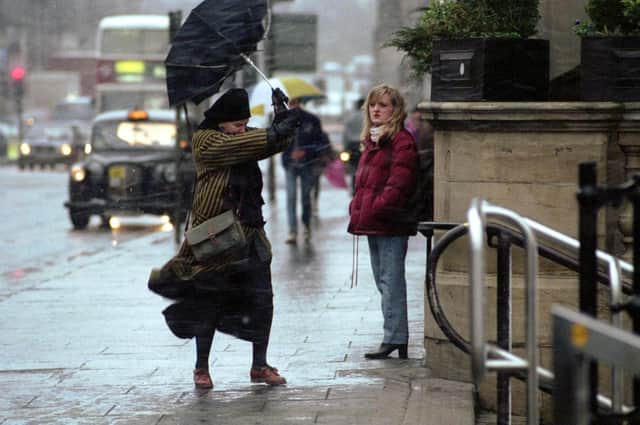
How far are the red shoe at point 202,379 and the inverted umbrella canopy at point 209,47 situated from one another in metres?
1.55

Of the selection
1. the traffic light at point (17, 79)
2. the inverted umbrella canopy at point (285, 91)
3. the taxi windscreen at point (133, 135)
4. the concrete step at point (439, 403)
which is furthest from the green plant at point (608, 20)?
the traffic light at point (17, 79)

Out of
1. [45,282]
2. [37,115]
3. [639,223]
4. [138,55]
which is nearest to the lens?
[639,223]

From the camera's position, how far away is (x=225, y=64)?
26.7 ft

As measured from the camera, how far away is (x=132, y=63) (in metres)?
38.7

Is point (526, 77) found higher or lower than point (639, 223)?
higher

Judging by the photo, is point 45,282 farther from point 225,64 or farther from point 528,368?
point 528,368

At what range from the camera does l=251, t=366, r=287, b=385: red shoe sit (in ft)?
25.0

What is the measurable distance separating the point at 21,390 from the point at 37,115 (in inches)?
2671

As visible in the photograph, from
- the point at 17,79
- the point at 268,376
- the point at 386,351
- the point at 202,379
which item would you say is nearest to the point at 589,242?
the point at 268,376

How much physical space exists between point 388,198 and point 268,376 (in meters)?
1.38

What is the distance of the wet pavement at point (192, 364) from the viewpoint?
693 centimetres

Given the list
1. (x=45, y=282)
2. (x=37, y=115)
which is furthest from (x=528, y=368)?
(x=37, y=115)

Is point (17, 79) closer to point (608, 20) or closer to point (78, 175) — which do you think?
point (78, 175)

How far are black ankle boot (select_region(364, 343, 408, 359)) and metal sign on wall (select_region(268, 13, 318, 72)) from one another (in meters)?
14.1
